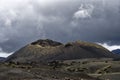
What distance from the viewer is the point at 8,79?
281 feet

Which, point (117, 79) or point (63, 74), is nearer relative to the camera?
point (63, 74)

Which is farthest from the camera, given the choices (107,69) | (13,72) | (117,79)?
(107,69)

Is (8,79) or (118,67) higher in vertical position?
(118,67)

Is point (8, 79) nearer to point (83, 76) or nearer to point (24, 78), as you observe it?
point (24, 78)

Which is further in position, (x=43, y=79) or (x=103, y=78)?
(x=103, y=78)

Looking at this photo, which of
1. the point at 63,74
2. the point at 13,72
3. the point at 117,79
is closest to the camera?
the point at 13,72

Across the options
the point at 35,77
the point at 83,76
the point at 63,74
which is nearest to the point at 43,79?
the point at 35,77

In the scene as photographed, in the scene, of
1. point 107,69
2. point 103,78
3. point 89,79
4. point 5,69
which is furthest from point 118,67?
point 5,69

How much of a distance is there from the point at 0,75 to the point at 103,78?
45.7 m

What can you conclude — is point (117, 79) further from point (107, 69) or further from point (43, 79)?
point (107, 69)

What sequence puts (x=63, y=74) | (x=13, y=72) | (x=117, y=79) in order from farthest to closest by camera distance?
(x=117, y=79), (x=63, y=74), (x=13, y=72)

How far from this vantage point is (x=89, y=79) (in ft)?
356

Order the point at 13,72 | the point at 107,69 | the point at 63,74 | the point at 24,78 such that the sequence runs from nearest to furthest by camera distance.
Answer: the point at 24,78 → the point at 13,72 → the point at 63,74 → the point at 107,69

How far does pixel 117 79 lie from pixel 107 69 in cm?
7531
